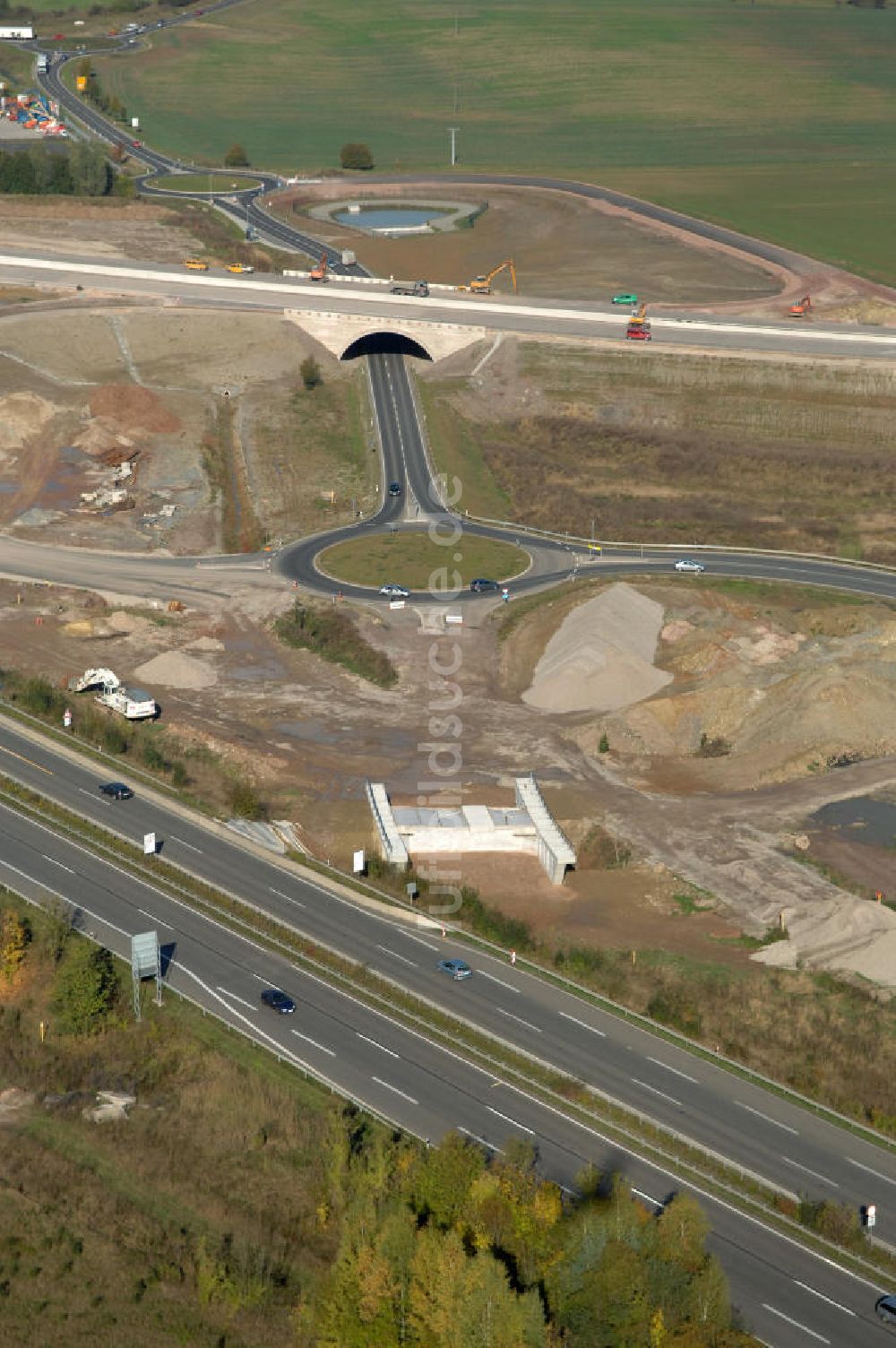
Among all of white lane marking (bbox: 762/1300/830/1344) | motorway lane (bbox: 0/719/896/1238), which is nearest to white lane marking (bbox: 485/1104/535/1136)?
motorway lane (bbox: 0/719/896/1238)

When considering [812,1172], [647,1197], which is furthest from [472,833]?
[647,1197]

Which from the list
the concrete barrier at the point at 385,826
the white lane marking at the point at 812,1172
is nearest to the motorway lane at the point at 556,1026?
the white lane marking at the point at 812,1172

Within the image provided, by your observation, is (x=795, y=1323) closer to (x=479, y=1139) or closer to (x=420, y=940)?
(x=479, y=1139)

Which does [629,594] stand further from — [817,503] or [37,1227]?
[37,1227]

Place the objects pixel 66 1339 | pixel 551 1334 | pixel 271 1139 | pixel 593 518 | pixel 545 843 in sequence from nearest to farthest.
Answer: pixel 551 1334, pixel 66 1339, pixel 271 1139, pixel 545 843, pixel 593 518

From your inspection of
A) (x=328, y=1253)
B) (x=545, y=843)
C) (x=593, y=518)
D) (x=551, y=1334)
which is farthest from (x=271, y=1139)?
(x=593, y=518)

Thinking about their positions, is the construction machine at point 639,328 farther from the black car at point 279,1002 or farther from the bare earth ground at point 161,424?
the black car at point 279,1002

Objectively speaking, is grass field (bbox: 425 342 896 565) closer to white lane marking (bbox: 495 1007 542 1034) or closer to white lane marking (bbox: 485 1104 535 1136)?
white lane marking (bbox: 495 1007 542 1034)
